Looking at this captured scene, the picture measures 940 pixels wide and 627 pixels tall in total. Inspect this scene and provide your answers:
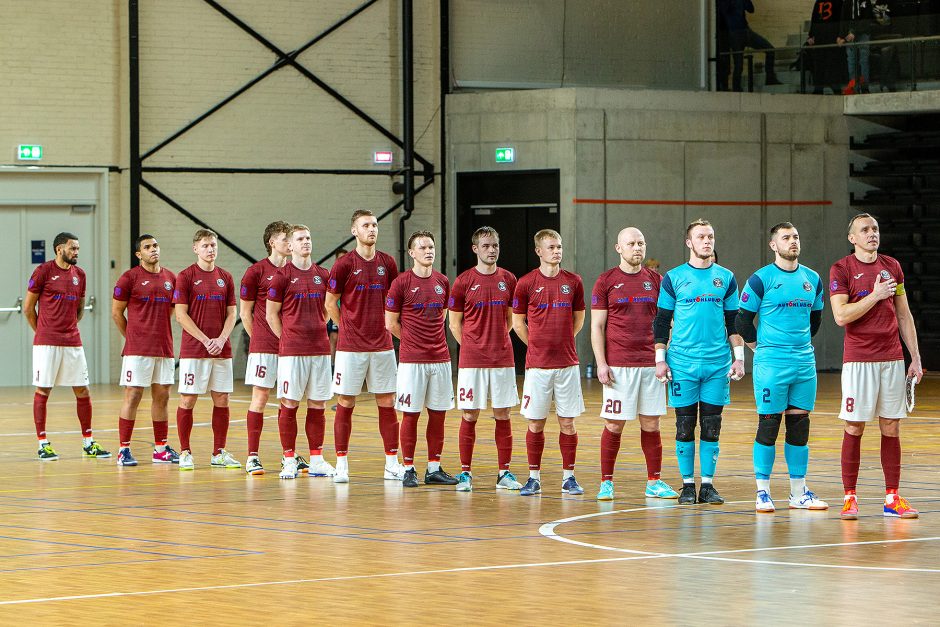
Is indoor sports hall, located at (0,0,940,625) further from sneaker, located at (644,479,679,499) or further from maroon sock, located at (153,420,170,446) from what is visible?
sneaker, located at (644,479,679,499)

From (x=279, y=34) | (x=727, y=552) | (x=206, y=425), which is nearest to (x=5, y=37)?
(x=279, y=34)

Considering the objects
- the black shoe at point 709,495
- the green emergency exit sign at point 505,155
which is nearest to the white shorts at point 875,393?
the black shoe at point 709,495

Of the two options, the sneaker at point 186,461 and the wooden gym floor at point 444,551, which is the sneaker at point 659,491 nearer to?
the wooden gym floor at point 444,551

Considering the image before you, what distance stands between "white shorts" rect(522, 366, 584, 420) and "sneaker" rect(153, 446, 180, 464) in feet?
13.6

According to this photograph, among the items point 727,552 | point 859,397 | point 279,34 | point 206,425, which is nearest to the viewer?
point 727,552

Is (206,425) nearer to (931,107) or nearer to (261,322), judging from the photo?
(261,322)

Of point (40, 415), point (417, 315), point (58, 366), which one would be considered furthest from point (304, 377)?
point (40, 415)

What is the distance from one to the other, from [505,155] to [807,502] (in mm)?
16547

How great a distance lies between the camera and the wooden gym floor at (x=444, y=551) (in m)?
7.32

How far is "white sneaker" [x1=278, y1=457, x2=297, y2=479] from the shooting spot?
12.9m

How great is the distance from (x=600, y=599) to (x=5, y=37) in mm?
19763

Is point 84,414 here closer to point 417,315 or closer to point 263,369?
point 263,369

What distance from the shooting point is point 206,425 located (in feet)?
59.4

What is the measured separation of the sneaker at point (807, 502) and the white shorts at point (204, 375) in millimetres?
5735
